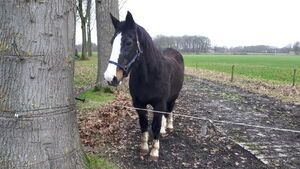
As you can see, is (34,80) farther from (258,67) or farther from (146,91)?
(258,67)

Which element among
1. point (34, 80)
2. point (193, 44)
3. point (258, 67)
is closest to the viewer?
point (34, 80)

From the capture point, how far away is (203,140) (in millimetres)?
4852

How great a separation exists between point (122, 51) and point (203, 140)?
2827mm

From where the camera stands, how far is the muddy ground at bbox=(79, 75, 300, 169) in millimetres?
3943

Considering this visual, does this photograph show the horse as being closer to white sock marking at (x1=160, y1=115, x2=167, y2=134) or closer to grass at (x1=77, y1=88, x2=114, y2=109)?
white sock marking at (x1=160, y1=115, x2=167, y2=134)

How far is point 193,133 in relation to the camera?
17.1 feet

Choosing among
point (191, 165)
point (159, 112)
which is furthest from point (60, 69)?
point (191, 165)

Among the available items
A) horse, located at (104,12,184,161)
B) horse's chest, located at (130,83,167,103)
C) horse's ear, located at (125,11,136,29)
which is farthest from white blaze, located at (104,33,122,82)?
horse's chest, located at (130,83,167,103)

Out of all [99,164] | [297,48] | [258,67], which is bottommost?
[99,164]

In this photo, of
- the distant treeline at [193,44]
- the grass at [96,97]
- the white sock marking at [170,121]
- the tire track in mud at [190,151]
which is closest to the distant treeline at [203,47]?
the distant treeline at [193,44]

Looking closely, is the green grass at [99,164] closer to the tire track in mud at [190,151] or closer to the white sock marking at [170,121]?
the tire track in mud at [190,151]

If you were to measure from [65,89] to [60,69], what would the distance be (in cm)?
23

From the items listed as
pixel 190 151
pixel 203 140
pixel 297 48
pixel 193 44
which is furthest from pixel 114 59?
pixel 297 48

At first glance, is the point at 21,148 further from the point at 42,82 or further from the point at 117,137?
the point at 117,137
